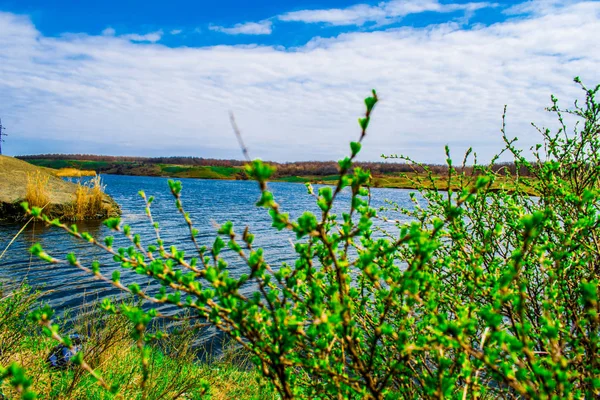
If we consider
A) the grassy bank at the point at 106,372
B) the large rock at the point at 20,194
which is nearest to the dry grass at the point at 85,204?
the large rock at the point at 20,194

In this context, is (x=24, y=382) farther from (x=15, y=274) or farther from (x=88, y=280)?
(x=15, y=274)

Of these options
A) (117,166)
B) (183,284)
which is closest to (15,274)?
(183,284)

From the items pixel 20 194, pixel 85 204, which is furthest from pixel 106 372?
pixel 20 194

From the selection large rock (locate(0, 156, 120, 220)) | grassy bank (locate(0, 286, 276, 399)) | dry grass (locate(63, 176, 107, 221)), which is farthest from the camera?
dry grass (locate(63, 176, 107, 221))

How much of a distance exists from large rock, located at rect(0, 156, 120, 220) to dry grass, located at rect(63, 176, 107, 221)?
0.23 m

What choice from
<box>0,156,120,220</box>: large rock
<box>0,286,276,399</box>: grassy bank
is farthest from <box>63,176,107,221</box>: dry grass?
<box>0,286,276,399</box>: grassy bank

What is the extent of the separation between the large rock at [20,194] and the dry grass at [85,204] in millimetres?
233

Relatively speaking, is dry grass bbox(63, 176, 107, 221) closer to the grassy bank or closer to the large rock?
the large rock

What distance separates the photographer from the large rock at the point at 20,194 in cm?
1923

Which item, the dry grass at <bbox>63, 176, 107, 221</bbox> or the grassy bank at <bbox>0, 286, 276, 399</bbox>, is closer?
the grassy bank at <bbox>0, 286, 276, 399</bbox>

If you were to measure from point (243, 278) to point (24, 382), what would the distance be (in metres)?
0.73

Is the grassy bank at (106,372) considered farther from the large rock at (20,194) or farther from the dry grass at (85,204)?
the dry grass at (85,204)

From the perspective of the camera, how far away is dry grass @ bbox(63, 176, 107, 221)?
20.1 metres

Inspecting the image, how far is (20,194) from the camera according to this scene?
19.9 m
